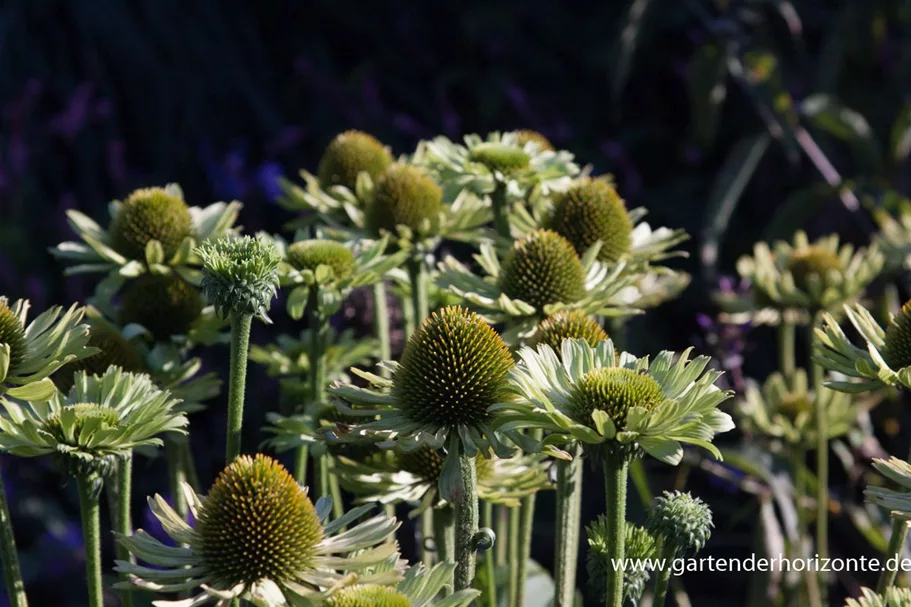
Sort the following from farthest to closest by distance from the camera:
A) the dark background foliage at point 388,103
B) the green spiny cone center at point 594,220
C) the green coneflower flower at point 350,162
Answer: the dark background foliage at point 388,103 → the green coneflower flower at point 350,162 → the green spiny cone center at point 594,220

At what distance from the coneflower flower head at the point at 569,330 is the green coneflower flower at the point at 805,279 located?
96 cm

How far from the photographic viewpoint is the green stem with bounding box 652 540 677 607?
1342 millimetres

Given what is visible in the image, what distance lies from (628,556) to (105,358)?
87cm

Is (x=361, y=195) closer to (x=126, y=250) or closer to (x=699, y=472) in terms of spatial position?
(x=126, y=250)

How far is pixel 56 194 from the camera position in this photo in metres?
4.27

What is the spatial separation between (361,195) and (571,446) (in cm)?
88

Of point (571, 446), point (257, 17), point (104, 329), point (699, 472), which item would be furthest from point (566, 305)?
point (257, 17)

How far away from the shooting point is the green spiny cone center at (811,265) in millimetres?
2453

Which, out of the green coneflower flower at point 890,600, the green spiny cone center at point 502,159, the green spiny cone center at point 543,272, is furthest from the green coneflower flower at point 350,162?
the green coneflower flower at point 890,600

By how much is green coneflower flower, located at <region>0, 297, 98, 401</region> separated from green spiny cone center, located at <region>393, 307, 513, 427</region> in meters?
0.43

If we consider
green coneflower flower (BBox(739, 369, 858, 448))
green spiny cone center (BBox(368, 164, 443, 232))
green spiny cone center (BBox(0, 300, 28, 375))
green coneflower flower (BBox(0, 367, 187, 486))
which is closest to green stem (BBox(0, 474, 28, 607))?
green coneflower flower (BBox(0, 367, 187, 486))

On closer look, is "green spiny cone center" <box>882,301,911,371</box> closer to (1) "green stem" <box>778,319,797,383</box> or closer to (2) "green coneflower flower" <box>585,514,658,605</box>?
(2) "green coneflower flower" <box>585,514,658,605</box>

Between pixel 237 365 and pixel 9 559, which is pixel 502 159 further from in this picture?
pixel 9 559

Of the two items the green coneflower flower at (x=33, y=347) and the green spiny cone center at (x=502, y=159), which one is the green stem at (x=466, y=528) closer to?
the green coneflower flower at (x=33, y=347)
